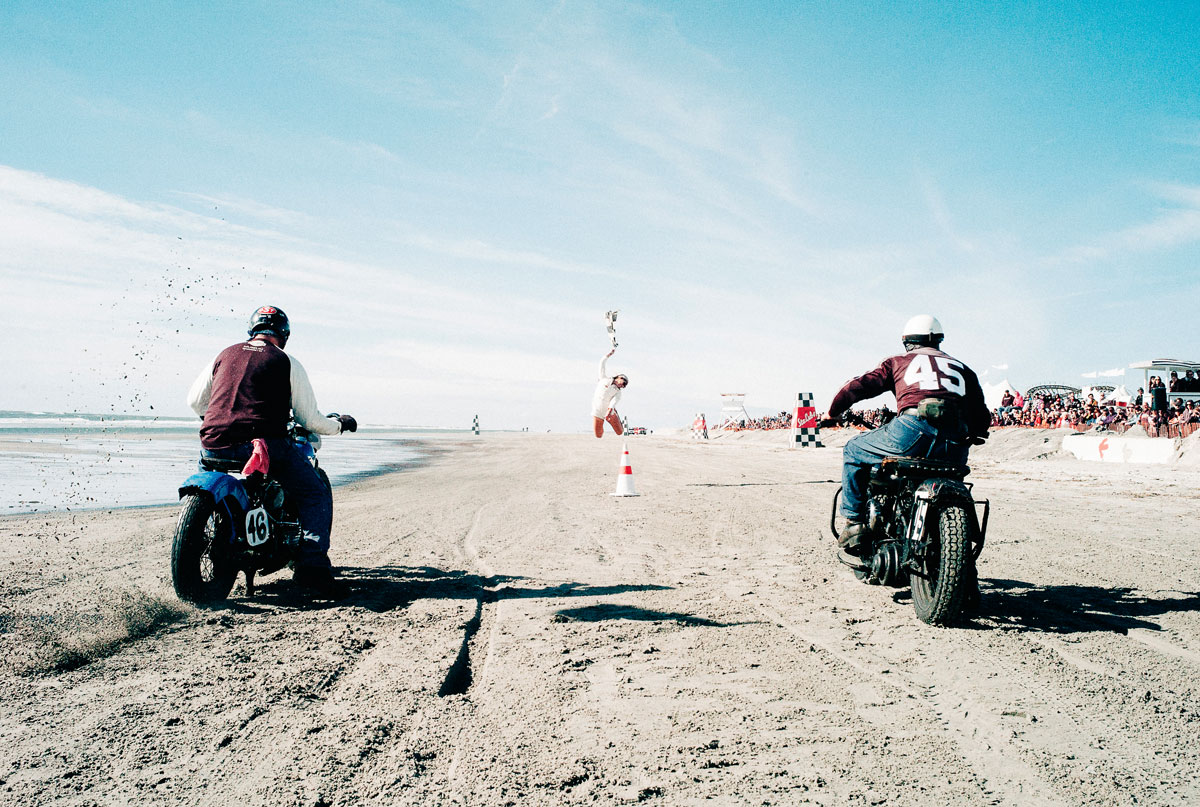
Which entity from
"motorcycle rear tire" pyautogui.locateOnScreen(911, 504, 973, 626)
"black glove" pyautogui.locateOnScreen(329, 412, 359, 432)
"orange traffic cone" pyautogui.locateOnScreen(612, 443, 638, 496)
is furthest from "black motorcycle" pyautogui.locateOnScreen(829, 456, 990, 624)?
"orange traffic cone" pyautogui.locateOnScreen(612, 443, 638, 496)

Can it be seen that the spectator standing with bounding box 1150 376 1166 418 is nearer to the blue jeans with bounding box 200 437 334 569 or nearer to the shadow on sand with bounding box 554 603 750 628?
→ the shadow on sand with bounding box 554 603 750 628

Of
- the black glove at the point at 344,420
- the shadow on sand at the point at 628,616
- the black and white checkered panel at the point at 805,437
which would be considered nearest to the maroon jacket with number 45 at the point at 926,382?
the shadow on sand at the point at 628,616

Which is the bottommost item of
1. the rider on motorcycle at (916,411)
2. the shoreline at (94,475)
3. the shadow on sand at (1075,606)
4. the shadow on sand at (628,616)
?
the shadow on sand at (1075,606)

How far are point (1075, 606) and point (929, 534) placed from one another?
1.35 m

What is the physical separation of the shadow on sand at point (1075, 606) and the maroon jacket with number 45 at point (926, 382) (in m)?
1.13

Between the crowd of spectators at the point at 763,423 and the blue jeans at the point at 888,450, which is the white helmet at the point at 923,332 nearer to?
the blue jeans at the point at 888,450

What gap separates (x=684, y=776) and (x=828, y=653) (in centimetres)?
152

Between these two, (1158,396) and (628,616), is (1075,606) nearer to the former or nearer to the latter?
(628,616)

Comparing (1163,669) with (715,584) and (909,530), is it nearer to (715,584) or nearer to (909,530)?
(909,530)

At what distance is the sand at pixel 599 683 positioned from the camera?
2.19 metres

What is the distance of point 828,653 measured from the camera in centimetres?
344

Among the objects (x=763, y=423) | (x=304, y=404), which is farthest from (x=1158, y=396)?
(x=763, y=423)

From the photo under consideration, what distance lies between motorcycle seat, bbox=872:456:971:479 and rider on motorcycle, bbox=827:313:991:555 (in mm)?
65

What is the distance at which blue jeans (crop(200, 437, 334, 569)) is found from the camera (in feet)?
14.6
